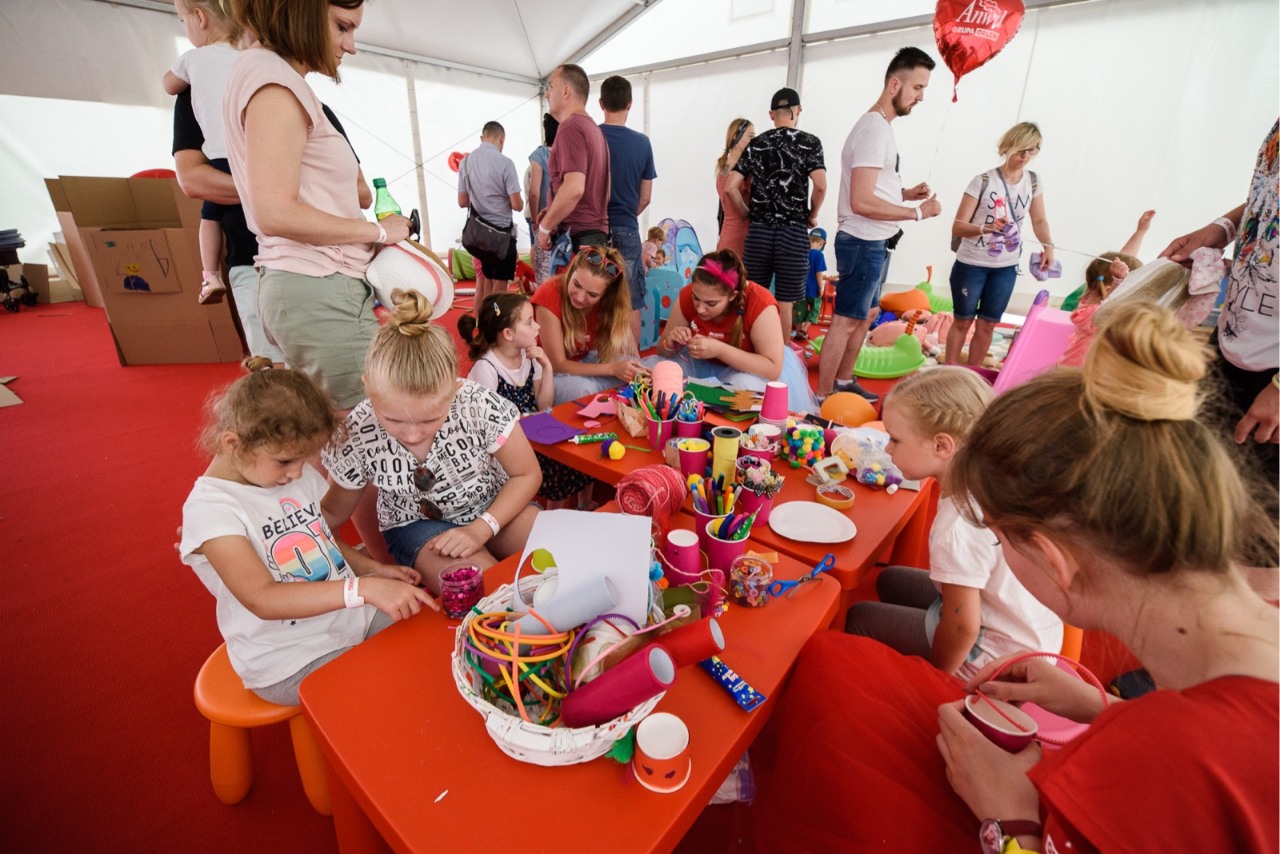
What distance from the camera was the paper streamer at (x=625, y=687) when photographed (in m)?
0.61

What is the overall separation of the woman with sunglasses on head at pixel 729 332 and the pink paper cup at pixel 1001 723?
154cm

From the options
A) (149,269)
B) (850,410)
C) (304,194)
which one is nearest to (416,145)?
(149,269)

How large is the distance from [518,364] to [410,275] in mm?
796

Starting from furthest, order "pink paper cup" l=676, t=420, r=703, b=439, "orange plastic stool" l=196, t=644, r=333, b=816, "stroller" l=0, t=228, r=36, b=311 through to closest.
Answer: "stroller" l=0, t=228, r=36, b=311 < "pink paper cup" l=676, t=420, r=703, b=439 < "orange plastic stool" l=196, t=644, r=333, b=816

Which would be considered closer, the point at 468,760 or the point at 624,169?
the point at 468,760

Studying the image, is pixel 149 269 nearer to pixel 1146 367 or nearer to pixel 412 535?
pixel 412 535

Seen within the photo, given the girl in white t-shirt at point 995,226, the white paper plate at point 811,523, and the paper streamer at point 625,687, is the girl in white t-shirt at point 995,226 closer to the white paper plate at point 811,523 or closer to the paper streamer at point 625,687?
the white paper plate at point 811,523

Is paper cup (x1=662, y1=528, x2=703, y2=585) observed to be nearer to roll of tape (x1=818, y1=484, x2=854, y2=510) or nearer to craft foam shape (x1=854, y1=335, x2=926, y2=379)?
roll of tape (x1=818, y1=484, x2=854, y2=510)

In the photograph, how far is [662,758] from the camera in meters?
0.66

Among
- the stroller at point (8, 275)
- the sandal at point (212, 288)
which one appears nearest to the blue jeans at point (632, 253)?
the sandal at point (212, 288)

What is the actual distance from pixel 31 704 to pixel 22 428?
8.11 ft

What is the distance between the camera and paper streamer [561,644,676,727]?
607 millimetres

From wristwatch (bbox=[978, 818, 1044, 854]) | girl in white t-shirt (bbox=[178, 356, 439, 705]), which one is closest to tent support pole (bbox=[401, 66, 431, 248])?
girl in white t-shirt (bbox=[178, 356, 439, 705])

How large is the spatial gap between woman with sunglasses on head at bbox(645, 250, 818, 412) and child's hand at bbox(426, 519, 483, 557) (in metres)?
1.26
